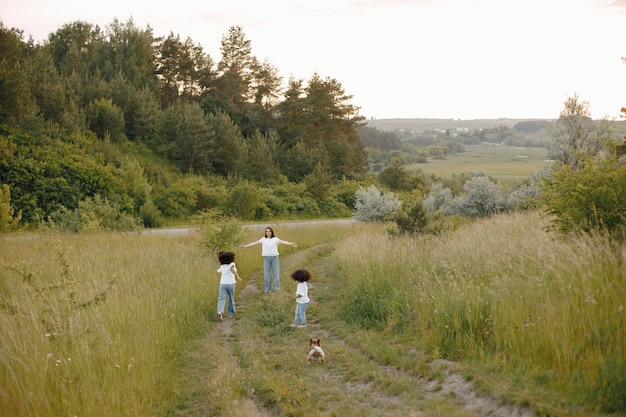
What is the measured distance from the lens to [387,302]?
A: 384 inches

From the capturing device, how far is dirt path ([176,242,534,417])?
587 centimetres

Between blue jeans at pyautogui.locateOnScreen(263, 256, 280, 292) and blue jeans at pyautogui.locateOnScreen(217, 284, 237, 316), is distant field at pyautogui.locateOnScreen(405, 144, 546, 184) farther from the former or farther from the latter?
blue jeans at pyautogui.locateOnScreen(217, 284, 237, 316)

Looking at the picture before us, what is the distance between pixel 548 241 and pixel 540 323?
3145 mm

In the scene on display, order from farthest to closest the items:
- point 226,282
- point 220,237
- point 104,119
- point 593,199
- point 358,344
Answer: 1. point 104,119
2. point 220,237
3. point 226,282
4. point 358,344
5. point 593,199

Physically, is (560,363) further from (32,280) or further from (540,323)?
(32,280)

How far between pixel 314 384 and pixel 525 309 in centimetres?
319

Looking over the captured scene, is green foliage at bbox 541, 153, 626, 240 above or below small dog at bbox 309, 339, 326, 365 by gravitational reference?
above

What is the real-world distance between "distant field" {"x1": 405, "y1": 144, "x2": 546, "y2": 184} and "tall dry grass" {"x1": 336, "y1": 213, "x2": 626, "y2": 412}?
A: 9069cm

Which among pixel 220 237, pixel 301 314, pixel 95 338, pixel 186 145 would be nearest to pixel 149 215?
pixel 186 145

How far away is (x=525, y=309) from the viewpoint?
7.01 metres

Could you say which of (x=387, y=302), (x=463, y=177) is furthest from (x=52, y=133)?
(x=463, y=177)

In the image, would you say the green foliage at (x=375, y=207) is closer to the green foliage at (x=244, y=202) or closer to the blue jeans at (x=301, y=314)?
the green foliage at (x=244, y=202)

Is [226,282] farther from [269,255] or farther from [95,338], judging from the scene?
[95,338]

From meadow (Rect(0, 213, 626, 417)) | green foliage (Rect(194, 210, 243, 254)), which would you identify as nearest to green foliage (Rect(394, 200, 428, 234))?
meadow (Rect(0, 213, 626, 417))
